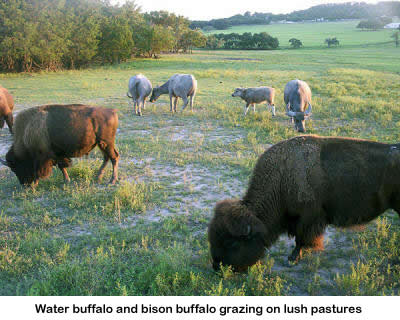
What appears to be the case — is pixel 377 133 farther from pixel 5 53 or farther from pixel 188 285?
pixel 5 53

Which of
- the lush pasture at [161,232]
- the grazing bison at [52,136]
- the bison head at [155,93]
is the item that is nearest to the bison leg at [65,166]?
the grazing bison at [52,136]

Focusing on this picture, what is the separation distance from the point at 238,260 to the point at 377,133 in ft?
A: 29.7

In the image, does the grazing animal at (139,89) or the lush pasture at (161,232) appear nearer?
the lush pasture at (161,232)

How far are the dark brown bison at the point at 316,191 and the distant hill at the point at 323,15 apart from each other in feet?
441

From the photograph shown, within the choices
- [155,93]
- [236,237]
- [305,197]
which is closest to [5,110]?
[155,93]

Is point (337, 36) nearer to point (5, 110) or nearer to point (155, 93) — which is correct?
point (155, 93)

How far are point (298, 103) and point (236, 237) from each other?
983cm

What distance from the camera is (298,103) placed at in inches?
501

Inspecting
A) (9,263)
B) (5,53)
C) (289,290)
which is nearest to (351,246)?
(289,290)

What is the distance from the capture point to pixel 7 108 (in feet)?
37.2

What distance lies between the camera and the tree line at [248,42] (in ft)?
254

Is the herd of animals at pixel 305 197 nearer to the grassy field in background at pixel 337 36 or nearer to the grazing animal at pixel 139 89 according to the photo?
the grazing animal at pixel 139 89

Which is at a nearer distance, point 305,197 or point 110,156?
point 305,197

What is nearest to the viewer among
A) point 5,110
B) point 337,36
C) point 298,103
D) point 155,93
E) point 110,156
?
point 110,156
